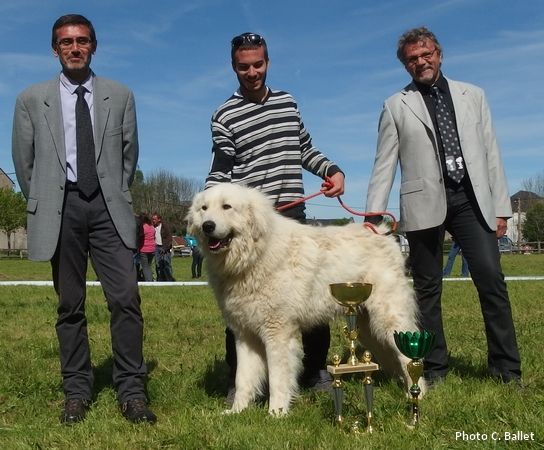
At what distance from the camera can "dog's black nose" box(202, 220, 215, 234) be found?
13.0ft

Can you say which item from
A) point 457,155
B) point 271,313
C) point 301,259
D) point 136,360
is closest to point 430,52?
point 457,155

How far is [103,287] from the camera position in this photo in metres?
4.12

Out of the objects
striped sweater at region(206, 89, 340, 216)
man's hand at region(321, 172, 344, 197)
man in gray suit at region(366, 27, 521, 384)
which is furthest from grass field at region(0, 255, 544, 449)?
striped sweater at region(206, 89, 340, 216)

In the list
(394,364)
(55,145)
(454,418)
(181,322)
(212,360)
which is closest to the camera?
(454,418)

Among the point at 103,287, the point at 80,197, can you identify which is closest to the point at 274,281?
the point at 103,287

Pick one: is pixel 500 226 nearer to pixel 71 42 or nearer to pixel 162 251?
pixel 71 42

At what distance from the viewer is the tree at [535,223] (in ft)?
214

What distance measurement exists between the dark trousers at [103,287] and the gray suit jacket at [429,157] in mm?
2022

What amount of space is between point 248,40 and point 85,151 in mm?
1412

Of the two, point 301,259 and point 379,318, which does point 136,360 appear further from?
point 379,318

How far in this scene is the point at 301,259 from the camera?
167 inches

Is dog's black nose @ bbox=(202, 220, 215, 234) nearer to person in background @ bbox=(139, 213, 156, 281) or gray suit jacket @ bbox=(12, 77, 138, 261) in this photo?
gray suit jacket @ bbox=(12, 77, 138, 261)

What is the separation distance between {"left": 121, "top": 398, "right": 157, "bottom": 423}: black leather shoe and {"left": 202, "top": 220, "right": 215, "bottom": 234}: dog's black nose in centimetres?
122

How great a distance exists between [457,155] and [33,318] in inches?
248
